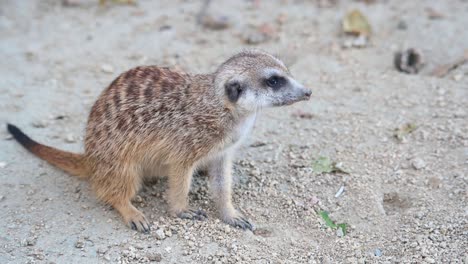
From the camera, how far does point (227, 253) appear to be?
274 cm

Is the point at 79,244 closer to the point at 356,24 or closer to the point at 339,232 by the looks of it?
the point at 339,232

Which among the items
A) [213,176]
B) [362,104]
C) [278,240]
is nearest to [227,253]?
[278,240]

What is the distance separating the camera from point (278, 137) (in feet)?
11.9

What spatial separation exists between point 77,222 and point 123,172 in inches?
12.0

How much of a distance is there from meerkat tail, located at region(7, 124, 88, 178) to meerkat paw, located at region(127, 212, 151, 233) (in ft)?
1.32

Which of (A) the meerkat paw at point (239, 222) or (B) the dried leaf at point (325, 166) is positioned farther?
(B) the dried leaf at point (325, 166)

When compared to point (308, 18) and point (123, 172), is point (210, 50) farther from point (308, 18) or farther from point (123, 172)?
point (123, 172)

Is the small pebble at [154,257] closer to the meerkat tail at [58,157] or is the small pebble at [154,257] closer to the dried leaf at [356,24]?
the meerkat tail at [58,157]

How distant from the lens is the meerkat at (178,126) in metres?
2.81

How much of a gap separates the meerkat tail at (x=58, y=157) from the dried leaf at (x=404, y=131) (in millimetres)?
1665

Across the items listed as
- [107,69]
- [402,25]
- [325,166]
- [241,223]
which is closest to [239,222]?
[241,223]

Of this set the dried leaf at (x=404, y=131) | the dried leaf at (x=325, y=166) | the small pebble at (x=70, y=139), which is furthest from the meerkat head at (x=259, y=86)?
the small pebble at (x=70, y=139)

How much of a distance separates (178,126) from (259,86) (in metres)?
0.41

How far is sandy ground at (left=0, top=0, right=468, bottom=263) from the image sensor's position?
282 cm
